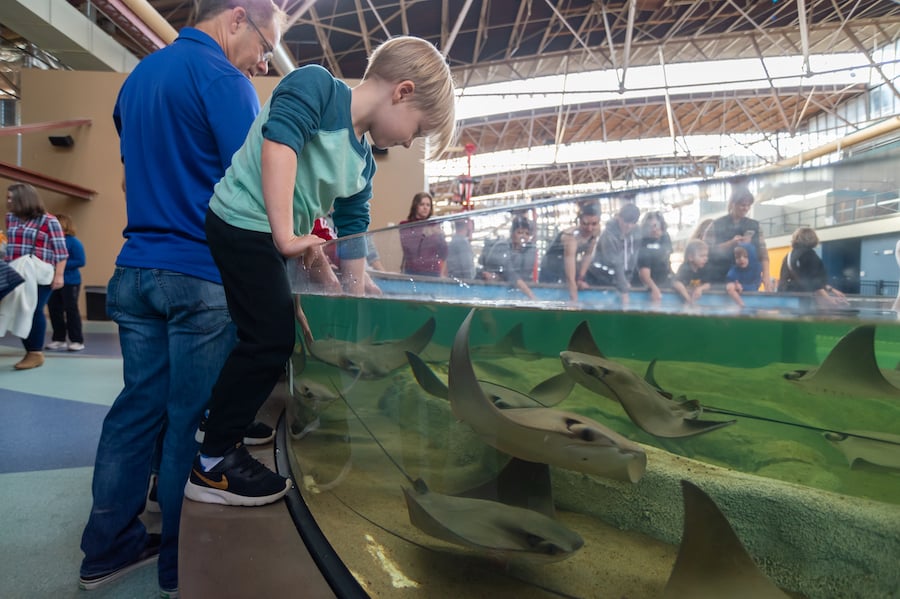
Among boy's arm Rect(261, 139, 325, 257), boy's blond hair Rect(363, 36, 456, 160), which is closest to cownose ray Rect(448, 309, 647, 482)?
boy's arm Rect(261, 139, 325, 257)

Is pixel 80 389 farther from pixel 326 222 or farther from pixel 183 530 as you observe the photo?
pixel 183 530

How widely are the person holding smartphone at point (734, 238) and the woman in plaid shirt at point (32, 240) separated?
11.7 ft

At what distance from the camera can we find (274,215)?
733 mm

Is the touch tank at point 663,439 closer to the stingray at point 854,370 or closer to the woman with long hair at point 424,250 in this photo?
the stingray at point 854,370

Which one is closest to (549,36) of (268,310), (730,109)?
(730,109)

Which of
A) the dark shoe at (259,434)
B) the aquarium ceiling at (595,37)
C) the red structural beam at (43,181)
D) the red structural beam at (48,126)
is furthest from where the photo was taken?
the aquarium ceiling at (595,37)

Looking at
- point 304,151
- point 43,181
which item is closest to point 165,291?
point 304,151

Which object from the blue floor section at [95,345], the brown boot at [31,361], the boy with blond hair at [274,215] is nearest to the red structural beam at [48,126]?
the blue floor section at [95,345]

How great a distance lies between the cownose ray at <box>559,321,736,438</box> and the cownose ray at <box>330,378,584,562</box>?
11 cm

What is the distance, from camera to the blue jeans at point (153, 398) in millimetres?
875

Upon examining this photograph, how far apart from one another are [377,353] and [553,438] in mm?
288

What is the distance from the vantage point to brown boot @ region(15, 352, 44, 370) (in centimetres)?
291

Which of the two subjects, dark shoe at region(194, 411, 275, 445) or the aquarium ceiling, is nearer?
dark shoe at region(194, 411, 275, 445)

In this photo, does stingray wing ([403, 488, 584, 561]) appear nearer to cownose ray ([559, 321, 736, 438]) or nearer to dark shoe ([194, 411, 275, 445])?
cownose ray ([559, 321, 736, 438])
